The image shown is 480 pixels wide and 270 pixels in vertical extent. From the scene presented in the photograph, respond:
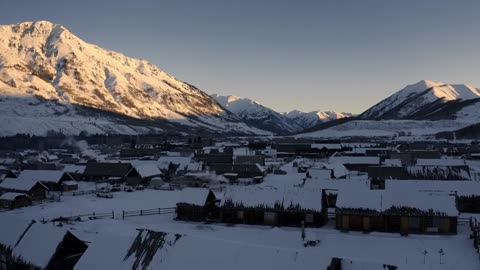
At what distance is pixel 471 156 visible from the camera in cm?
9356

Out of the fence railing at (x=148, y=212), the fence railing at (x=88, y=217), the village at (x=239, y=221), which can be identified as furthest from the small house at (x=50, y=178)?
the fence railing at (x=148, y=212)

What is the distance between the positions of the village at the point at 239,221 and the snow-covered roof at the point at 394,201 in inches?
3.6

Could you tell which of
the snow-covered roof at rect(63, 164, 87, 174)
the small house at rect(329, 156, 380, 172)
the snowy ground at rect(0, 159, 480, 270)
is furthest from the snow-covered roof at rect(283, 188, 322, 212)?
the snow-covered roof at rect(63, 164, 87, 174)

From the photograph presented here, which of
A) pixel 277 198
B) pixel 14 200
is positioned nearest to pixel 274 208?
pixel 277 198

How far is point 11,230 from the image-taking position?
2633 cm

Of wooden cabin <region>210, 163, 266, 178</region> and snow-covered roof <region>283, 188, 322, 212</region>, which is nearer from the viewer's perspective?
snow-covered roof <region>283, 188, 322, 212</region>

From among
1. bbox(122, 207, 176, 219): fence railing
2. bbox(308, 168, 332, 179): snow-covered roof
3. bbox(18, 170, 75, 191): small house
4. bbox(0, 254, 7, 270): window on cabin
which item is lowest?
bbox(0, 254, 7, 270): window on cabin

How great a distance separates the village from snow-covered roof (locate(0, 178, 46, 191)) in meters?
0.16

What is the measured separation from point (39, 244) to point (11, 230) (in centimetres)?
308

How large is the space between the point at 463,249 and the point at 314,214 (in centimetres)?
1138

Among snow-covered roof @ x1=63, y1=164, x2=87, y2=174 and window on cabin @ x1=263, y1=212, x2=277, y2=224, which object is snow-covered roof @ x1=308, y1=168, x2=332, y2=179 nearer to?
window on cabin @ x1=263, y1=212, x2=277, y2=224

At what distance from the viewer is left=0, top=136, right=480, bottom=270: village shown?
69.7 feet

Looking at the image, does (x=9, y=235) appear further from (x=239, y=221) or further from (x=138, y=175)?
(x=138, y=175)

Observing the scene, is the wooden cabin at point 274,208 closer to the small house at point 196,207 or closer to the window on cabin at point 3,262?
the small house at point 196,207
